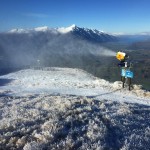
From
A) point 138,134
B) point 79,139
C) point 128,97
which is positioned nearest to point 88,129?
point 79,139

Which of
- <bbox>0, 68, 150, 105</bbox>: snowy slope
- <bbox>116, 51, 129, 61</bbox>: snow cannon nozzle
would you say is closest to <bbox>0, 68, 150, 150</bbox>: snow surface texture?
<bbox>0, 68, 150, 105</bbox>: snowy slope

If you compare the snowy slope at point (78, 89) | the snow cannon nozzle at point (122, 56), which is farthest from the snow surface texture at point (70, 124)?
the snow cannon nozzle at point (122, 56)

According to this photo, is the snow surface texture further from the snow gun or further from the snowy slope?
the snow gun

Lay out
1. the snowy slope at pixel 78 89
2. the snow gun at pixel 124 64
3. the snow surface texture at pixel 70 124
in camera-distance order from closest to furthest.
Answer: the snow surface texture at pixel 70 124 < the snowy slope at pixel 78 89 < the snow gun at pixel 124 64

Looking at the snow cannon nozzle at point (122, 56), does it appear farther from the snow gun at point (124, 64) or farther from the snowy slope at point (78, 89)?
the snowy slope at point (78, 89)

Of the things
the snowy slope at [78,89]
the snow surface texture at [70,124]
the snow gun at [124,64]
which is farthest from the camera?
the snow gun at [124,64]

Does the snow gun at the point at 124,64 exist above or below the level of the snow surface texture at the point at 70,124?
above

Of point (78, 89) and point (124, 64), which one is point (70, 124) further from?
Result: point (124, 64)

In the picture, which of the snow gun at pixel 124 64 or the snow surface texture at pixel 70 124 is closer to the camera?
the snow surface texture at pixel 70 124

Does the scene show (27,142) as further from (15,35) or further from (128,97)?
(15,35)

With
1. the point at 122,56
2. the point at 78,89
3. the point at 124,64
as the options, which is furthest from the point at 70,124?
the point at 124,64

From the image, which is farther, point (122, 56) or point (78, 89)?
point (78, 89)

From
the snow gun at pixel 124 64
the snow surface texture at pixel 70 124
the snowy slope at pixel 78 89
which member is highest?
the snow gun at pixel 124 64
